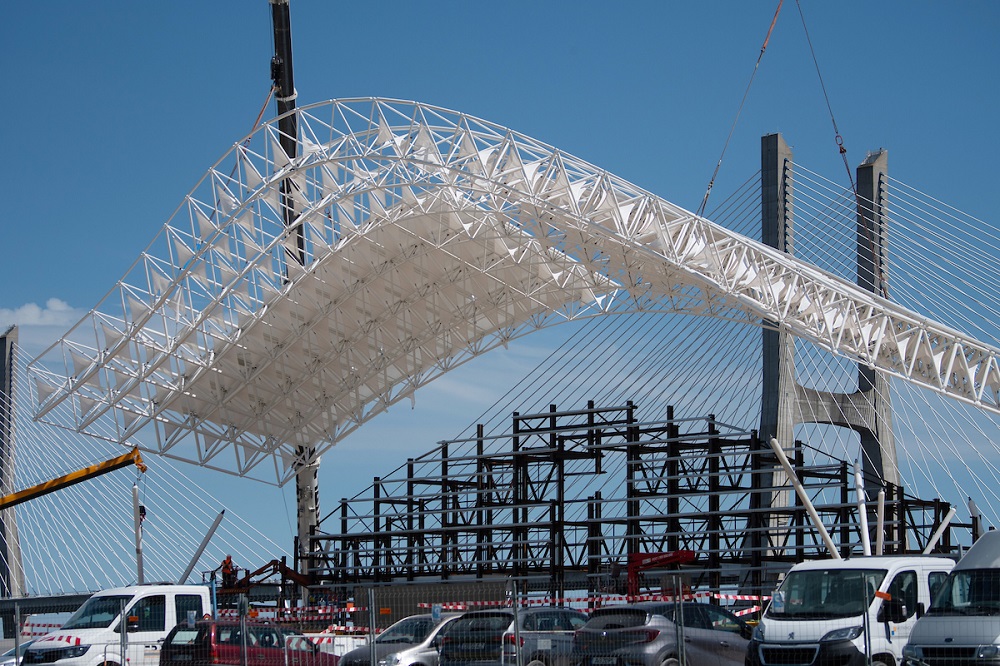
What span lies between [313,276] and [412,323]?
503cm

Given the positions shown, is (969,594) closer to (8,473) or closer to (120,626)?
(120,626)

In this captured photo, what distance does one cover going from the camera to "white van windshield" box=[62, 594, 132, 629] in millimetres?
21797

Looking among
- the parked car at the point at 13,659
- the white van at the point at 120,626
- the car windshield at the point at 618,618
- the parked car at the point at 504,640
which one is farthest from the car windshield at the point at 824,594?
the parked car at the point at 13,659

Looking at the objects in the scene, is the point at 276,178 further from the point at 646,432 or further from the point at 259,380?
the point at 646,432

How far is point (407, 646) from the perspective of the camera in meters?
19.3

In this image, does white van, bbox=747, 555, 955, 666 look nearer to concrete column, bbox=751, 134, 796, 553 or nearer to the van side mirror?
the van side mirror

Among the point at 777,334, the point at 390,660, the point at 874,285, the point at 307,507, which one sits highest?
the point at 874,285

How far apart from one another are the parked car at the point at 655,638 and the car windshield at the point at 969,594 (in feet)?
Result: 10.8

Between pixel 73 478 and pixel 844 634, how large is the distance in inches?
1326

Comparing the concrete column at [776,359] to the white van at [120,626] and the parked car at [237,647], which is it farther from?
the parked car at [237,647]

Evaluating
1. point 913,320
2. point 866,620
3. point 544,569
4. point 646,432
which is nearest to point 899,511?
point 913,320

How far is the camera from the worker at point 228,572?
44.2m

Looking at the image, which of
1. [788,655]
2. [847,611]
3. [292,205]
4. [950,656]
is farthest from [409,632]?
[292,205]

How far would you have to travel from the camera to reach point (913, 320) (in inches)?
1275
